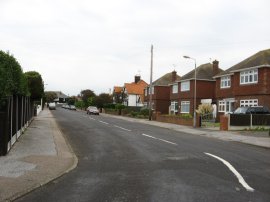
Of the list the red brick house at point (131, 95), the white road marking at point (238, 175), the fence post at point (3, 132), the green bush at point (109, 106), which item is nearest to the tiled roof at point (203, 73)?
the green bush at point (109, 106)

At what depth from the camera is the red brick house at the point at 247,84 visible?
41562mm

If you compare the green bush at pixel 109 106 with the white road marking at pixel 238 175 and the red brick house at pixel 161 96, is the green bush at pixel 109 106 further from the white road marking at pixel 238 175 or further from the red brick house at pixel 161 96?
the white road marking at pixel 238 175

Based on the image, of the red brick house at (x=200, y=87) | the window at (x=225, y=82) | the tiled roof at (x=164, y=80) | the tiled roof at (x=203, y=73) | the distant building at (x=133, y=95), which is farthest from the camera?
the distant building at (x=133, y=95)

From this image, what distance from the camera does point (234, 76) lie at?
154 feet

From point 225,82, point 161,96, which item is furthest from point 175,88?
point 225,82

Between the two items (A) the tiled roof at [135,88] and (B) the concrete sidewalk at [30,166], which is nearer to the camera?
(B) the concrete sidewalk at [30,166]

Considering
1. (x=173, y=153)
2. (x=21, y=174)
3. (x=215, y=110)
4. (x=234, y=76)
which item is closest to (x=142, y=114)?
(x=215, y=110)

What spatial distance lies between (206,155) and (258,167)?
2.96 m

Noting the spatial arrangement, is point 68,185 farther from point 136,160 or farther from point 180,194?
point 136,160

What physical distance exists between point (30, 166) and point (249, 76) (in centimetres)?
3511

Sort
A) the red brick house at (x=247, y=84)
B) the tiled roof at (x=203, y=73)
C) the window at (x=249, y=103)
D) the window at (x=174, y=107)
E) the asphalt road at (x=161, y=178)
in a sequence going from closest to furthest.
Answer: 1. the asphalt road at (x=161, y=178)
2. the red brick house at (x=247, y=84)
3. the window at (x=249, y=103)
4. the tiled roof at (x=203, y=73)
5. the window at (x=174, y=107)

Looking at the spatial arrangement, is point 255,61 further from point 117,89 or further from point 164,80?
point 117,89

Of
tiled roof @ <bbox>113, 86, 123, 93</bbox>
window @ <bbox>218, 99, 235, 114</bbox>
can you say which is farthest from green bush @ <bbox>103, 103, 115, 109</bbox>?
window @ <bbox>218, 99, 235, 114</bbox>

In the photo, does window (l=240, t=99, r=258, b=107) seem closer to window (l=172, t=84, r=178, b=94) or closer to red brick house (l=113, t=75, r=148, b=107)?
window (l=172, t=84, r=178, b=94)
